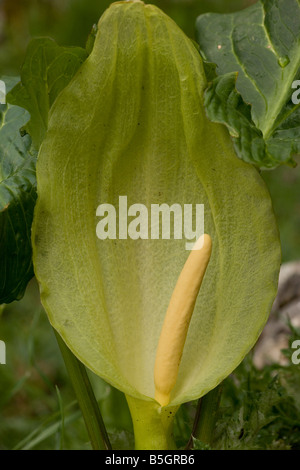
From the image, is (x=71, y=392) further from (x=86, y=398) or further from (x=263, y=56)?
(x=263, y=56)

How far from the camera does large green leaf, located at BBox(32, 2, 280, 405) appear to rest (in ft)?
2.01

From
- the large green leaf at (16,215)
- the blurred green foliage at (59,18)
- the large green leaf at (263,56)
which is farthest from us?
the blurred green foliage at (59,18)

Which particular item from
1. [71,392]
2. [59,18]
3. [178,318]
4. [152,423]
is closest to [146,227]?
[178,318]

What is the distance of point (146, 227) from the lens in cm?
70

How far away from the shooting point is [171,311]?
0.64m

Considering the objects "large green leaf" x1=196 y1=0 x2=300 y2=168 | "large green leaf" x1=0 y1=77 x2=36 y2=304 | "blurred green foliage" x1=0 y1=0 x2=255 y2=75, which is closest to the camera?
"large green leaf" x1=0 y1=77 x2=36 y2=304

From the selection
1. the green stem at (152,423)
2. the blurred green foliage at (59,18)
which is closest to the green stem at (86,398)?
the green stem at (152,423)

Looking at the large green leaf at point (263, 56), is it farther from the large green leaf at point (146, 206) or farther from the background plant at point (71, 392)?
the background plant at point (71, 392)

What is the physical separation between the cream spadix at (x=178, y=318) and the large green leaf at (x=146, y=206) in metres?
0.03

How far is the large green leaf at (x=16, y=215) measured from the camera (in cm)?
61

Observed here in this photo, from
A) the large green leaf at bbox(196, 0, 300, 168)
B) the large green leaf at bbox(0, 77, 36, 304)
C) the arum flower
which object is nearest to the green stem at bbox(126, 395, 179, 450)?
the arum flower

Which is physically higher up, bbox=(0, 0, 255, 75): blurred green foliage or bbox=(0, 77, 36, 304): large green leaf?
bbox=(0, 77, 36, 304): large green leaf
